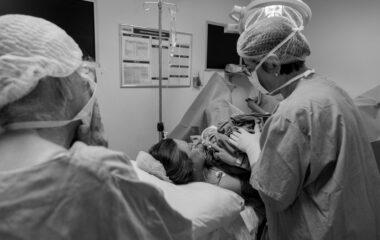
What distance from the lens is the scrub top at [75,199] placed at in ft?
1.43

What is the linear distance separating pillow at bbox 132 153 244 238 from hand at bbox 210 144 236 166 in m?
0.17

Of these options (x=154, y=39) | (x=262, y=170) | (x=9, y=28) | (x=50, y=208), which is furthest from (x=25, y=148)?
(x=154, y=39)

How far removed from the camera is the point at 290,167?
38.8 inches

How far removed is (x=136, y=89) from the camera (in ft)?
8.20

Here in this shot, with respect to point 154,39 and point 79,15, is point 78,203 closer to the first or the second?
point 79,15

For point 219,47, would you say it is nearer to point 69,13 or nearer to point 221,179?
point 69,13

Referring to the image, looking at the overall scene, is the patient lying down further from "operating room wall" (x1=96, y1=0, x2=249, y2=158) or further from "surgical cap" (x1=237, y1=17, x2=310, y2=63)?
"operating room wall" (x1=96, y1=0, x2=249, y2=158)

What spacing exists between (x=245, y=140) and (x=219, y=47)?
1.83m

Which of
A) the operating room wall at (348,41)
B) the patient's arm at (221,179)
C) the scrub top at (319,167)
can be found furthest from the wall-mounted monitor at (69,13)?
the operating room wall at (348,41)

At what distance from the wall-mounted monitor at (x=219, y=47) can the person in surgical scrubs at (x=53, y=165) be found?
255 cm

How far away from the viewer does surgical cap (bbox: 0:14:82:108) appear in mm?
488

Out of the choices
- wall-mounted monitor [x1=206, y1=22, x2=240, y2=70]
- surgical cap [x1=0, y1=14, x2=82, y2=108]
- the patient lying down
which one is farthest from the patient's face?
wall-mounted monitor [x1=206, y1=22, x2=240, y2=70]

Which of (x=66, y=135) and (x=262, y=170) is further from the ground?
(x=66, y=135)

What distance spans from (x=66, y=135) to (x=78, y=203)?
18cm
